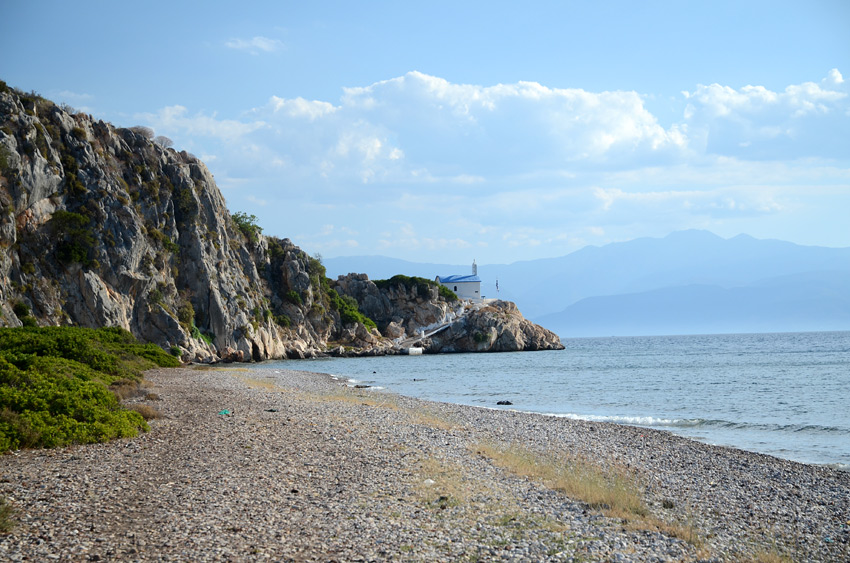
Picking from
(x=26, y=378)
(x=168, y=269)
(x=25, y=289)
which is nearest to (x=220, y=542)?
(x=26, y=378)

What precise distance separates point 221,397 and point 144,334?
48.7 metres

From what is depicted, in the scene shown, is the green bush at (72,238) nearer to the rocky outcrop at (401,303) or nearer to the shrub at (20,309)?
the shrub at (20,309)

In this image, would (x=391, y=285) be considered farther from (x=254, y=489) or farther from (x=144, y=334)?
(x=254, y=489)

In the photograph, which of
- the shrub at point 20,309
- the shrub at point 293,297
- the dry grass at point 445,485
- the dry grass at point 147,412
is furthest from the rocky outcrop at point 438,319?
the dry grass at point 445,485

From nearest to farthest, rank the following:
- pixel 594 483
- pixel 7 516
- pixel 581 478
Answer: pixel 7 516 < pixel 594 483 < pixel 581 478

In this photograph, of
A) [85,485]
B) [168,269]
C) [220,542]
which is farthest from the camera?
[168,269]

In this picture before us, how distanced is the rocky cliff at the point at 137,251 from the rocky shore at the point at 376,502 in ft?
142

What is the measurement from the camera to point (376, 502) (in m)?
11.5

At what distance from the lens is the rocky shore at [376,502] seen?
8.92 meters

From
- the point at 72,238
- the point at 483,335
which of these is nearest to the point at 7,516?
the point at 72,238

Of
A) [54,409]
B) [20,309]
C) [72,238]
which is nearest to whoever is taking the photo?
[54,409]

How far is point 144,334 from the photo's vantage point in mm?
71125

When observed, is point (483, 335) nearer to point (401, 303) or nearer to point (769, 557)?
point (401, 303)

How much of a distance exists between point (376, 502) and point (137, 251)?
68491mm
